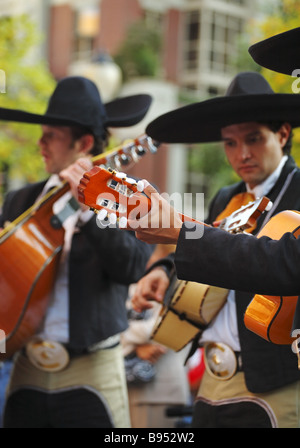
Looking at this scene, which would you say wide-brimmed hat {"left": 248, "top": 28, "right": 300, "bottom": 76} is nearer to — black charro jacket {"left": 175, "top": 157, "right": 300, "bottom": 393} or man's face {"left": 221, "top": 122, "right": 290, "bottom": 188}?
man's face {"left": 221, "top": 122, "right": 290, "bottom": 188}

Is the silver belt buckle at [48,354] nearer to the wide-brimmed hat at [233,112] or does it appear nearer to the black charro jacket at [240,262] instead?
the wide-brimmed hat at [233,112]

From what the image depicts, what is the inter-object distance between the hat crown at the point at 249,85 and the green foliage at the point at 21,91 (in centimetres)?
809

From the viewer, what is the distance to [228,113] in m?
2.63

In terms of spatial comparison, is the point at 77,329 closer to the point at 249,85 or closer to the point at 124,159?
the point at 124,159

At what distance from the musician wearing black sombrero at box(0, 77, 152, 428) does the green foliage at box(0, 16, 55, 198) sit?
7900 millimetres

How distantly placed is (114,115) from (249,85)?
0.95 meters

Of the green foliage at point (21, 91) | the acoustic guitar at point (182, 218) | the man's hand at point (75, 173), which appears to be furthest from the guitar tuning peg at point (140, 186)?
the green foliage at point (21, 91)

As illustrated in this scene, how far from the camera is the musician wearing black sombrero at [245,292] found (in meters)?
2.45

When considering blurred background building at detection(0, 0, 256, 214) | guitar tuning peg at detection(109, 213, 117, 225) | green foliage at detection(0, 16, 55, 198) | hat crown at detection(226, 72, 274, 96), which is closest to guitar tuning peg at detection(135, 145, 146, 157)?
hat crown at detection(226, 72, 274, 96)

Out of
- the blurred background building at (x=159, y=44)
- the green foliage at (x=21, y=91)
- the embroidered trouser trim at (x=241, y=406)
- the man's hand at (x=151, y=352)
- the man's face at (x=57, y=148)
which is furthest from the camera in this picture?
the blurred background building at (x=159, y=44)

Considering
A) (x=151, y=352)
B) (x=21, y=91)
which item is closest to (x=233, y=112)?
(x=151, y=352)

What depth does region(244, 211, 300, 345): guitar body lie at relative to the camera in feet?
6.57

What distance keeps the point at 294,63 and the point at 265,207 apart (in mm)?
494
